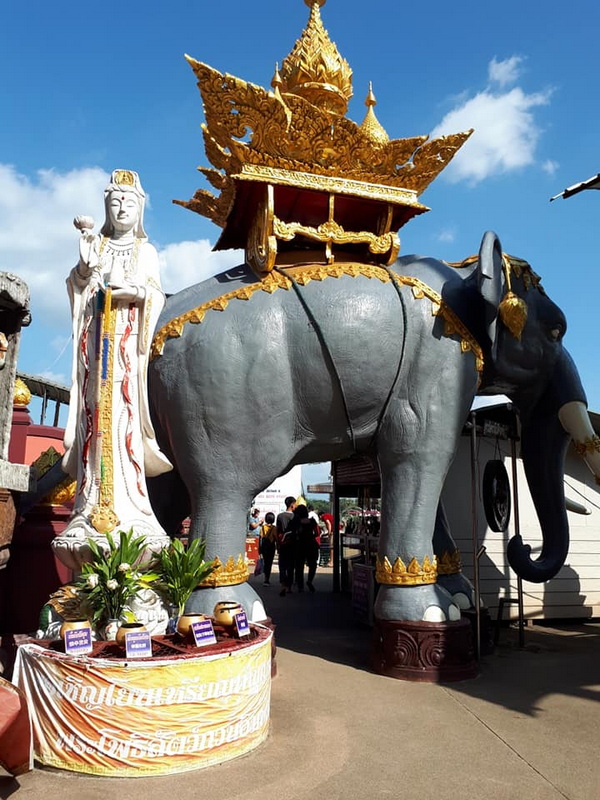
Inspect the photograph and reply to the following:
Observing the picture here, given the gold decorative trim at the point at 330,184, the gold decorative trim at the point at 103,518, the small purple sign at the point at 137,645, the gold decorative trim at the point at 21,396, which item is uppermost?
the gold decorative trim at the point at 330,184

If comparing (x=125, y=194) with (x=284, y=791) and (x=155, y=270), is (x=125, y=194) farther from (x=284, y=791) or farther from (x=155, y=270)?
(x=284, y=791)

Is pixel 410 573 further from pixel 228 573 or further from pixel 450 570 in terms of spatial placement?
pixel 228 573

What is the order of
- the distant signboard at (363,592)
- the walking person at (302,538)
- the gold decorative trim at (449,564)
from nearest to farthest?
1. the gold decorative trim at (449,564)
2. the distant signboard at (363,592)
3. the walking person at (302,538)

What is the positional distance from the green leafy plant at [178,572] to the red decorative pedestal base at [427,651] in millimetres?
1819

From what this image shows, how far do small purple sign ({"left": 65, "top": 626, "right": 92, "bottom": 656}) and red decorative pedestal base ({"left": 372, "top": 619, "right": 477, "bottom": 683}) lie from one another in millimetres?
2498

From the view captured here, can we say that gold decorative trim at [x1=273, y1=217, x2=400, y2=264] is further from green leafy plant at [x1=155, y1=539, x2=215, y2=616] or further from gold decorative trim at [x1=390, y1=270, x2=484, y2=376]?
green leafy plant at [x1=155, y1=539, x2=215, y2=616]

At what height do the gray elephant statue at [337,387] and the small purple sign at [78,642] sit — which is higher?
the gray elephant statue at [337,387]

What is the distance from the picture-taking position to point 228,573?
4.86 metres

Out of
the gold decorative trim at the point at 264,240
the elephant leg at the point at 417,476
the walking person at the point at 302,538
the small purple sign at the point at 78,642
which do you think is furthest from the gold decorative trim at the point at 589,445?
the walking person at the point at 302,538

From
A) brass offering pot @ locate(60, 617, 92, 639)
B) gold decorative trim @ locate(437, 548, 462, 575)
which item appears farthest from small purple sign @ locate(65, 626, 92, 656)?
gold decorative trim @ locate(437, 548, 462, 575)

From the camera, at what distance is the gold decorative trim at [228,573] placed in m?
4.81

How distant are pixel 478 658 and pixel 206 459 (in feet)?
9.34

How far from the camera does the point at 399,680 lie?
5012 mm

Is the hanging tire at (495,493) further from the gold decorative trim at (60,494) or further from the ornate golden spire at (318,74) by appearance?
the gold decorative trim at (60,494)
